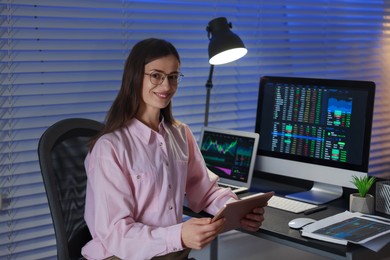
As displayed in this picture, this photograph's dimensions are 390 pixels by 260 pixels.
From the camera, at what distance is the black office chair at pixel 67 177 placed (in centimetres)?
188

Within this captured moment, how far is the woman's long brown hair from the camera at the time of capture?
1958mm

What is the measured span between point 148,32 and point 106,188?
4.10 ft

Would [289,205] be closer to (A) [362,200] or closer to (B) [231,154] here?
(A) [362,200]

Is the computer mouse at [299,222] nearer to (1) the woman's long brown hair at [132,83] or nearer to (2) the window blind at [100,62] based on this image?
(1) the woman's long brown hair at [132,83]

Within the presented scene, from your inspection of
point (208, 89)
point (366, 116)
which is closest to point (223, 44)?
point (208, 89)

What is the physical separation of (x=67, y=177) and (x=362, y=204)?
3.54ft

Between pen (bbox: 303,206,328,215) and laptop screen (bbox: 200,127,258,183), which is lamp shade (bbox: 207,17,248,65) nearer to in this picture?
laptop screen (bbox: 200,127,258,183)

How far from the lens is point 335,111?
8.32 feet

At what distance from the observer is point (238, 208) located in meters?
1.96

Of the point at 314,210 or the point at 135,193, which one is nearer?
the point at 135,193

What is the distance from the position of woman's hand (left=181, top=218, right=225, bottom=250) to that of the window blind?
105 centimetres

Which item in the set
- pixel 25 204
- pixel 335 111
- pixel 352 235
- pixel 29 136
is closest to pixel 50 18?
pixel 29 136

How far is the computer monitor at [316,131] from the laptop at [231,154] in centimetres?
11

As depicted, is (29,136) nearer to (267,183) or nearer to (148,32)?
(148,32)
